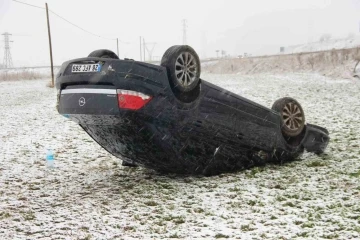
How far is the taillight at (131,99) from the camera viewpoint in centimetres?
449

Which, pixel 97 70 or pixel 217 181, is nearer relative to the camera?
pixel 97 70

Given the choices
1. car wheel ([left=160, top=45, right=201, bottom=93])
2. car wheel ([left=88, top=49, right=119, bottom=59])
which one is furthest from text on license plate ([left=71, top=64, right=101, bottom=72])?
car wheel ([left=160, top=45, right=201, bottom=93])

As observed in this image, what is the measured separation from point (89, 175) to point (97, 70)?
8.59ft

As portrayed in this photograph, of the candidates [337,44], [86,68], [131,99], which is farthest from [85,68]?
[337,44]

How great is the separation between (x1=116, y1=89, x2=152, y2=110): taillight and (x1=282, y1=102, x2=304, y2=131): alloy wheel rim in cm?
292

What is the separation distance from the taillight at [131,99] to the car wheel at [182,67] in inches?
18.8

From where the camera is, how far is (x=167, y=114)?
484 cm

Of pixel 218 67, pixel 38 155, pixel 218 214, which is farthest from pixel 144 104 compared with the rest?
pixel 218 67

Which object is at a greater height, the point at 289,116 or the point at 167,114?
the point at 167,114

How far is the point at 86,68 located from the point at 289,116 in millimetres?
3695

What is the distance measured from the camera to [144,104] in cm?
461

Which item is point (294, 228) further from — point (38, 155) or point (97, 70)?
point (38, 155)

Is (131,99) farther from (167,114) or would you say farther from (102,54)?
(102,54)

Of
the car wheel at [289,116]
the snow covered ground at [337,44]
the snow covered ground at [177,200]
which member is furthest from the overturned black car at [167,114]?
the snow covered ground at [337,44]
